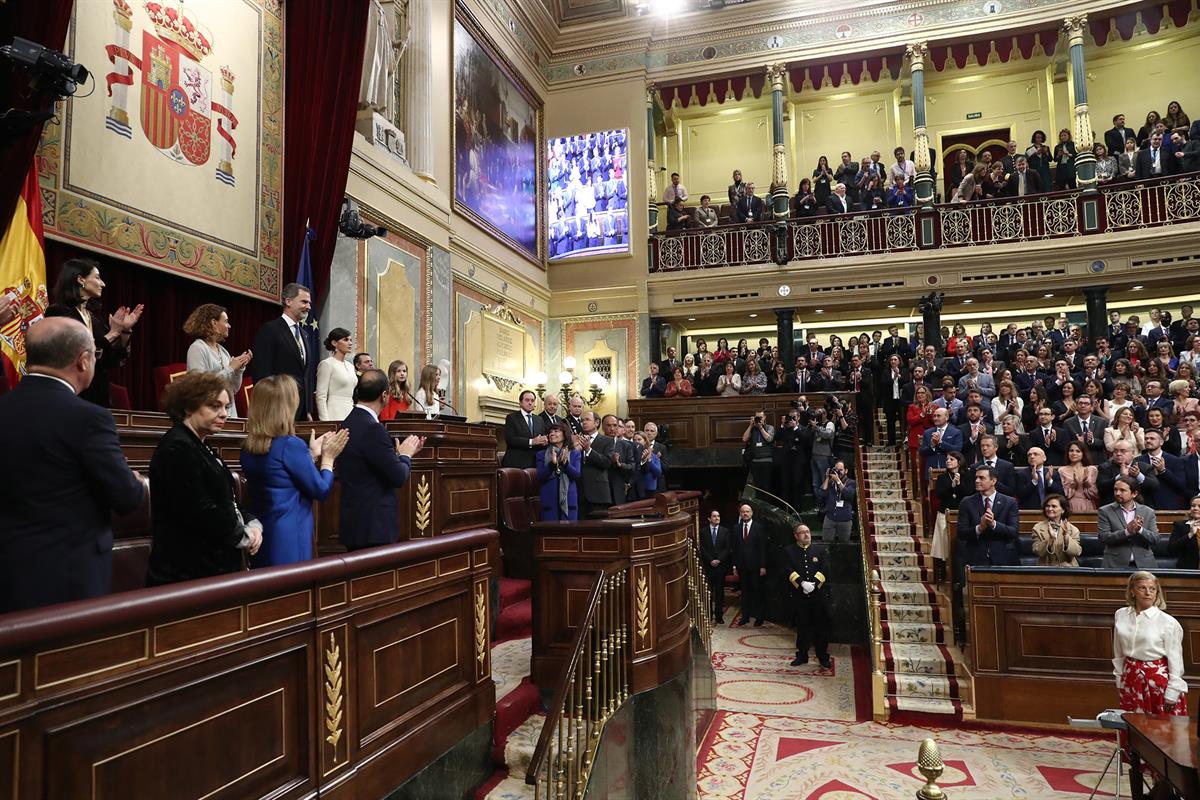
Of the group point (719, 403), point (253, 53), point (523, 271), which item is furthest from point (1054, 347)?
point (253, 53)

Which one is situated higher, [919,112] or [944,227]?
[919,112]

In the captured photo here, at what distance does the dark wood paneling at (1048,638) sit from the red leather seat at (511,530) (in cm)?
353

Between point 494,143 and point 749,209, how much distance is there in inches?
185

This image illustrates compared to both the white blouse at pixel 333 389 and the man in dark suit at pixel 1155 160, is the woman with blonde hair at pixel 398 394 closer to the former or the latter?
the white blouse at pixel 333 389

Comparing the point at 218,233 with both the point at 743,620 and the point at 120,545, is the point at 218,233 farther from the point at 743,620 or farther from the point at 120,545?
the point at 743,620

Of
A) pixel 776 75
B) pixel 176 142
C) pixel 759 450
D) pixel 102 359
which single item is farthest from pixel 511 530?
pixel 776 75

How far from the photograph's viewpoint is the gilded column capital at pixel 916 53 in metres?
13.2

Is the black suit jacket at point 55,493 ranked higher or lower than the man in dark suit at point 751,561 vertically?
higher

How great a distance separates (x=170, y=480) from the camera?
206cm

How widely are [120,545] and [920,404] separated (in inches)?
330

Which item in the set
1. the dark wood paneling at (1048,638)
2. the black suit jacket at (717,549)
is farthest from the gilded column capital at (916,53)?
the dark wood paneling at (1048,638)

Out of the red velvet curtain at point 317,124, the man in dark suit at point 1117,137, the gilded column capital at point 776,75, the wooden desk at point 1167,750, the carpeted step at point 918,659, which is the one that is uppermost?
the gilded column capital at point 776,75

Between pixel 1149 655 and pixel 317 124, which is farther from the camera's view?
pixel 317 124

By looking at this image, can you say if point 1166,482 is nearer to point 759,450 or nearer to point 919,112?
point 759,450
